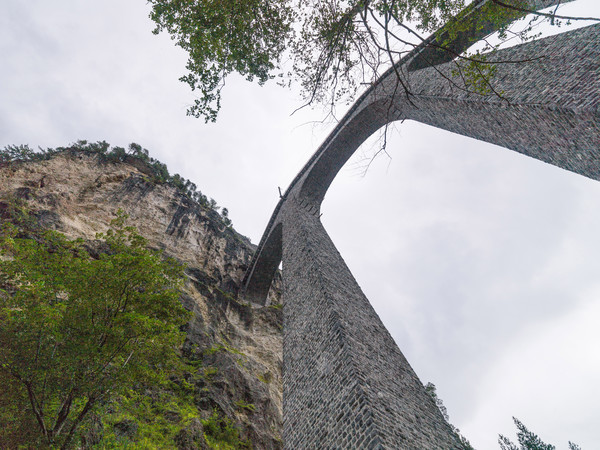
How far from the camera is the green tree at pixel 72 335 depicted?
4.34 metres

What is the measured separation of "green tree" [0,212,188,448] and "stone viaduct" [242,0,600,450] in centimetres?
229

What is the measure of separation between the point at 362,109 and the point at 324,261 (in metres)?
6.20

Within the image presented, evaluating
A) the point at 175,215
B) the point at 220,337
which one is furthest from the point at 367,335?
the point at 175,215

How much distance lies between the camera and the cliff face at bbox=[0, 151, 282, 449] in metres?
8.62

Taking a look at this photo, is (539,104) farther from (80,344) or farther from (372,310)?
(80,344)

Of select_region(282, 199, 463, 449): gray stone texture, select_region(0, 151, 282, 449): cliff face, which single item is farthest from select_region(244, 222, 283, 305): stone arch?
select_region(282, 199, 463, 449): gray stone texture

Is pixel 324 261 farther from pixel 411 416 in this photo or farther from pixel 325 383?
pixel 411 416

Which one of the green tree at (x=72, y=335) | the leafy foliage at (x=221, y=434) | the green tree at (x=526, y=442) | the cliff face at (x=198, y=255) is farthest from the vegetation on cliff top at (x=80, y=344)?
the green tree at (x=526, y=442)

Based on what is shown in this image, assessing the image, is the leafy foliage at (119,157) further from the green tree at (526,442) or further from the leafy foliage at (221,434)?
the green tree at (526,442)

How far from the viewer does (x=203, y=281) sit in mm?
12672

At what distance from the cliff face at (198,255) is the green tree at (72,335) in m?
2.60

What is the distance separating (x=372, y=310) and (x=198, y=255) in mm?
8690

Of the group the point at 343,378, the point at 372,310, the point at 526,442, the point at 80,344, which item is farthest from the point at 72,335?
the point at 526,442

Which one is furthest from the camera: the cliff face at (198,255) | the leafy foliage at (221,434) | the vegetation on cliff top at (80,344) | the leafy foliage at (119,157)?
the leafy foliage at (119,157)
